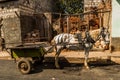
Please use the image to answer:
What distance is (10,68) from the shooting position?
39.5 ft

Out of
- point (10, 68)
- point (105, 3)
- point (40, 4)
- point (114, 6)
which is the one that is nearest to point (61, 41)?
point (10, 68)

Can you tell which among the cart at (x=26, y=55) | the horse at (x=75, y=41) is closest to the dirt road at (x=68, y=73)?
the cart at (x=26, y=55)

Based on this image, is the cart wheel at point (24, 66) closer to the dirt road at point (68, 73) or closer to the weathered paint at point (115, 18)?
the dirt road at point (68, 73)

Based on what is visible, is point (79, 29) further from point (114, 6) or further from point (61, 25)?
point (114, 6)

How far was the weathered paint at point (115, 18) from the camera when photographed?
1300cm

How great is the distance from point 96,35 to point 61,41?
1.67m

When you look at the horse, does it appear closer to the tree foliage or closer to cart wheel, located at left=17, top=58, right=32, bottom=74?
cart wheel, located at left=17, top=58, right=32, bottom=74

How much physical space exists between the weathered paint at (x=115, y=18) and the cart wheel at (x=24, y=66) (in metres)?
5.57

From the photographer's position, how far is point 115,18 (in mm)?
13078

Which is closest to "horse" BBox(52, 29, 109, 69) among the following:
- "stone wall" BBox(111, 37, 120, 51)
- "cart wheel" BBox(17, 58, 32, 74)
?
"cart wheel" BBox(17, 58, 32, 74)

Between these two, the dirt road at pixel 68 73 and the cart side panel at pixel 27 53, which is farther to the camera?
the cart side panel at pixel 27 53

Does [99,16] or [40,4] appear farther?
[40,4]

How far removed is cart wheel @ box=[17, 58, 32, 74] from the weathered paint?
5.57 meters

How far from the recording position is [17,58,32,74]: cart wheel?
33.6ft
